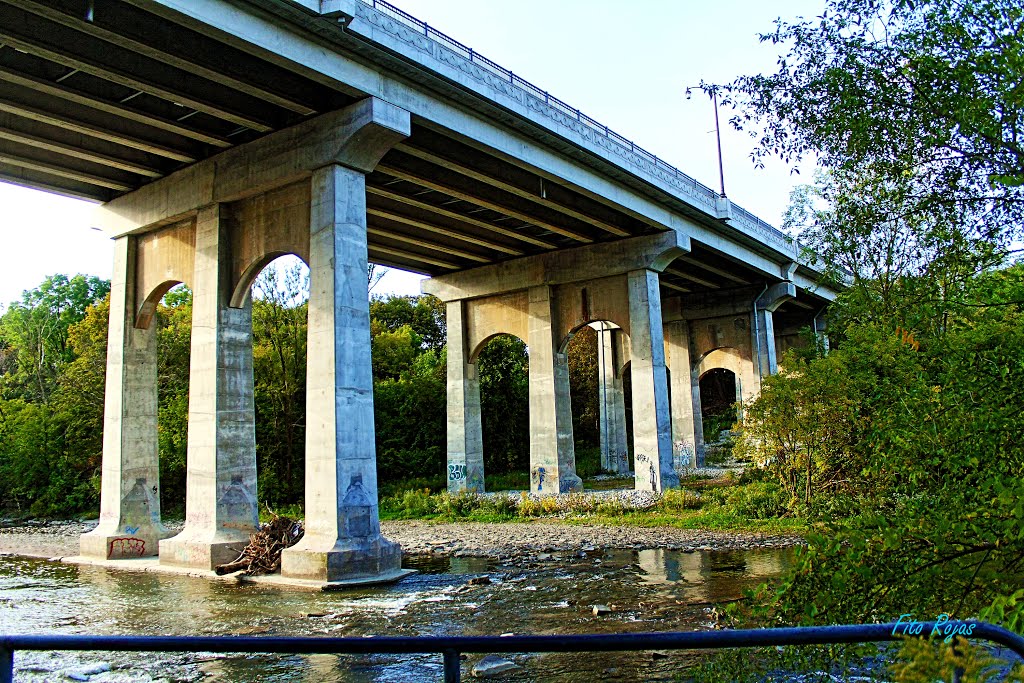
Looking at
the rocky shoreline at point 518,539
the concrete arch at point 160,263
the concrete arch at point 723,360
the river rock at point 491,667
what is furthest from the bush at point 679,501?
the concrete arch at point 723,360

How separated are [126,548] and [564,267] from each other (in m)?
17.0

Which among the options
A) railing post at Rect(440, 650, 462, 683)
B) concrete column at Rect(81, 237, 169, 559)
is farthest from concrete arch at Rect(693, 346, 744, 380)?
railing post at Rect(440, 650, 462, 683)

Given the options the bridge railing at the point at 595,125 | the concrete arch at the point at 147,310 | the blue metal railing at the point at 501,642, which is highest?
the bridge railing at the point at 595,125

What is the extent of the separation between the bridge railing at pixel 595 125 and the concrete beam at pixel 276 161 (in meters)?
1.87

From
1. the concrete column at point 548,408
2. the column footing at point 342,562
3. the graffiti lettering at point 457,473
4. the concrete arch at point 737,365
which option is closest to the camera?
the column footing at point 342,562

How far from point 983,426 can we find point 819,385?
13818mm

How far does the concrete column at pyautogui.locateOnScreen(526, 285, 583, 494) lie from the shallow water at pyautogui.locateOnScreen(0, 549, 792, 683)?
38.7ft

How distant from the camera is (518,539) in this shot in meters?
20.0

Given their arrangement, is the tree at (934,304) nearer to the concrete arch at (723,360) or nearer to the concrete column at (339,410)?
the concrete column at (339,410)

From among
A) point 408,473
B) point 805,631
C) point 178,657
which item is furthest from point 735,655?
point 408,473

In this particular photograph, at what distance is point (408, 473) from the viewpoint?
3722cm

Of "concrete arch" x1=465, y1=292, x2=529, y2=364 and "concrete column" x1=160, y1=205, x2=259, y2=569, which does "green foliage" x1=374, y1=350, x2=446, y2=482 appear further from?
"concrete column" x1=160, y1=205, x2=259, y2=569

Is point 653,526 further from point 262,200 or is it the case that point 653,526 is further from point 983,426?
point 983,426

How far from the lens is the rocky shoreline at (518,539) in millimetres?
17641
